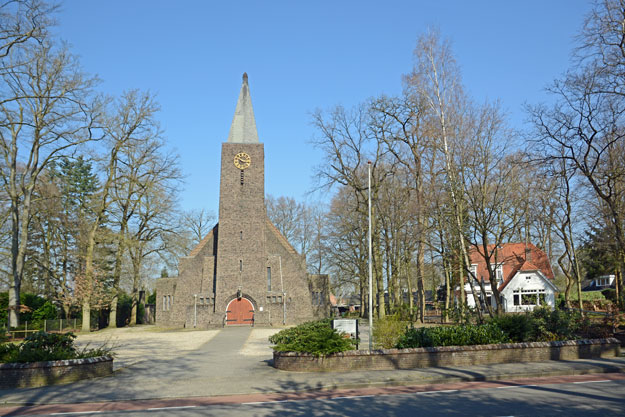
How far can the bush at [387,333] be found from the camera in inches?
628

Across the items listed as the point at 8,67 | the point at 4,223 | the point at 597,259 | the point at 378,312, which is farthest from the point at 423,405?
the point at 597,259

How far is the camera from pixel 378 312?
36.7 metres

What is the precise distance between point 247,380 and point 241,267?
27.6 meters

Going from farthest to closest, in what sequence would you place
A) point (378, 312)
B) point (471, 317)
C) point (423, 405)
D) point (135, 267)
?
point (135, 267), point (378, 312), point (471, 317), point (423, 405)

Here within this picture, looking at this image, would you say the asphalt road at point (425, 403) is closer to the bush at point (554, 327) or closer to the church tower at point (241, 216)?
the bush at point (554, 327)

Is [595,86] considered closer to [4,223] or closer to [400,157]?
[400,157]

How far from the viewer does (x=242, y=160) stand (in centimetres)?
4353

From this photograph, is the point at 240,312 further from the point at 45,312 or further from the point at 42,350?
the point at 42,350

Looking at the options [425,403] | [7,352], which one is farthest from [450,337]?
[7,352]

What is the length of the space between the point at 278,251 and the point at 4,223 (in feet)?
73.7

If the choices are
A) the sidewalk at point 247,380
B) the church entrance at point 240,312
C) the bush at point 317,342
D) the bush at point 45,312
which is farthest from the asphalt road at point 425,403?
the church entrance at point 240,312

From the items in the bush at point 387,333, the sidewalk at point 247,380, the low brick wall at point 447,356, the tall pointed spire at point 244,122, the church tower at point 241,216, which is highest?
the tall pointed spire at point 244,122

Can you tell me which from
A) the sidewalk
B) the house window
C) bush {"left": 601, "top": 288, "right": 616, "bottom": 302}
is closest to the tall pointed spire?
the house window

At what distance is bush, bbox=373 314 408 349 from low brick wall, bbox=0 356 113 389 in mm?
8982
